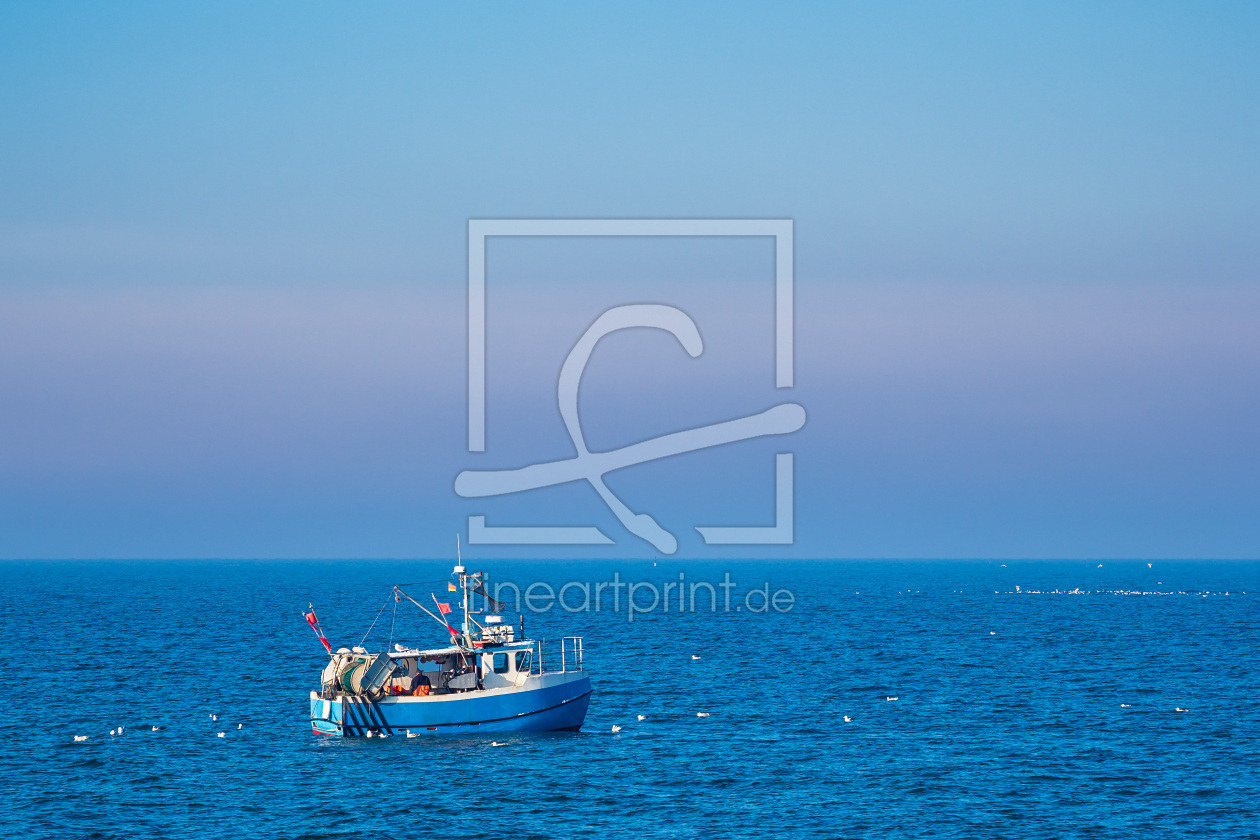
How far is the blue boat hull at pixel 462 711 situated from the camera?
267 feet

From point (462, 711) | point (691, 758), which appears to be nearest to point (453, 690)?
point (462, 711)

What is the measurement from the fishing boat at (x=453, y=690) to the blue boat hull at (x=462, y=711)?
61 millimetres

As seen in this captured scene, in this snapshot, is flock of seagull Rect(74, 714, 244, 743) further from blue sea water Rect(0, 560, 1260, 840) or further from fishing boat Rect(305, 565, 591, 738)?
fishing boat Rect(305, 565, 591, 738)

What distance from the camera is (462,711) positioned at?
267ft

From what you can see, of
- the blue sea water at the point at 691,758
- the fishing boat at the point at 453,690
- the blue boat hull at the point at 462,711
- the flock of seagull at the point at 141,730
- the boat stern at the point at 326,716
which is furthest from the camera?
the flock of seagull at the point at 141,730

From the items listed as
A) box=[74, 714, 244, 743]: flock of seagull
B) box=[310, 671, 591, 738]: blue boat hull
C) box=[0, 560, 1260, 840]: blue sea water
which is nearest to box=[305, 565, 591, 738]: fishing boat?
box=[310, 671, 591, 738]: blue boat hull

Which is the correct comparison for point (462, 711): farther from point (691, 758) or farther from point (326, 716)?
point (691, 758)

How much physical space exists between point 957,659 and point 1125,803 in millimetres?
74808

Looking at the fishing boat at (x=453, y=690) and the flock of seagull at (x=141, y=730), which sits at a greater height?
the fishing boat at (x=453, y=690)

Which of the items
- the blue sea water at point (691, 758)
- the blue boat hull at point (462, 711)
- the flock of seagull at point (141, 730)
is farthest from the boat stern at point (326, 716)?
the flock of seagull at point (141, 730)

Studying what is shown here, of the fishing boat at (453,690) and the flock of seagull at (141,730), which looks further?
the flock of seagull at (141,730)

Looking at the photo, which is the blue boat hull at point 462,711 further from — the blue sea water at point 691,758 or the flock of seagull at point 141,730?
the flock of seagull at point 141,730

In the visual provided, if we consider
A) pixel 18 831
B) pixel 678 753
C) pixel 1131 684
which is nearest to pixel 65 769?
pixel 18 831

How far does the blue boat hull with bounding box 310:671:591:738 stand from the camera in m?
81.3
